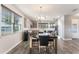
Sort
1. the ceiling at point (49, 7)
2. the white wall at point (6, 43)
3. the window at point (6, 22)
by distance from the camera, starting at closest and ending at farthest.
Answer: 1. the white wall at point (6, 43)
2. the window at point (6, 22)
3. the ceiling at point (49, 7)

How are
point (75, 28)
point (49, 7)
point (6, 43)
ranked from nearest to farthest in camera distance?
1. point (6, 43)
2. point (49, 7)
3. point (75, 28)

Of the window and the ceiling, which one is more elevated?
the ceiling

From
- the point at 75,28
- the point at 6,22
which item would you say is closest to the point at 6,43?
the point at 6,22

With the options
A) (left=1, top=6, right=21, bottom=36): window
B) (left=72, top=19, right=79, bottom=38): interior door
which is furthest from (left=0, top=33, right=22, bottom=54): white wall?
(left=72, top=19, right=79, bottom=38): interior door

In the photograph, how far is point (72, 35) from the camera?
10930 millimetres

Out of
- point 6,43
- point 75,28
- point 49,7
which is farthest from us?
point 75,28

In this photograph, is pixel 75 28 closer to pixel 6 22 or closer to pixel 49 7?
pixel 49 7

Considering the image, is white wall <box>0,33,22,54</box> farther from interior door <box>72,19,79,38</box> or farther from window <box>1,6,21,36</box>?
interior door <box>72,19,79,38</box>

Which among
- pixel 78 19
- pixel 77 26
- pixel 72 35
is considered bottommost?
pixel 72 35

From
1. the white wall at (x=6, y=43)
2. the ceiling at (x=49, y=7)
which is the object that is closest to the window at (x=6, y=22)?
the white wall at (x=6, y=43)

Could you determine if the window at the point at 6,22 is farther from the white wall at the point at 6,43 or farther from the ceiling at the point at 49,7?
the ceiling at the point at 49,7
